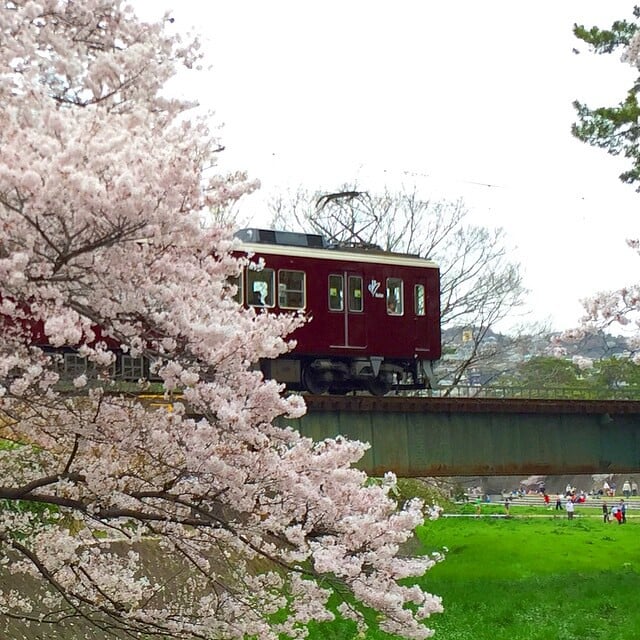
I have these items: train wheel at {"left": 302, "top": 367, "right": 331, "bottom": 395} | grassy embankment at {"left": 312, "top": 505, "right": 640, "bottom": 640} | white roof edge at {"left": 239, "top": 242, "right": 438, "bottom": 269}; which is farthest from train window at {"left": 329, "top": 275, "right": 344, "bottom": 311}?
grassy embankment at {"left": 312, "top": 505, "right": 640, "bottom": 640}

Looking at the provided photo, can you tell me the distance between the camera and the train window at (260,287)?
1669 centimetres

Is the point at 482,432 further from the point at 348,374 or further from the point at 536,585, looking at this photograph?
the point at 536,585

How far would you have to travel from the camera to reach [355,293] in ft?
60.0

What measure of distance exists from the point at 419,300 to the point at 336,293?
85.7 inches

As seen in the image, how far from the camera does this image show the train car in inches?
674

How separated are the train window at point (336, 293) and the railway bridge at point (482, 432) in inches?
76.6

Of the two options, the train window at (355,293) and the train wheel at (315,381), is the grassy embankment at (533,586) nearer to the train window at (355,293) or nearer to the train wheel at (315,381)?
the train wheel at (315,381)

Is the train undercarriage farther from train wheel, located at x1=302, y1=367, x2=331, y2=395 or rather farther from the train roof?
the train roof

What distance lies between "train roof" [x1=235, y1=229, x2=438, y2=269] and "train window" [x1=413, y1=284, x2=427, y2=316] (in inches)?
18.5

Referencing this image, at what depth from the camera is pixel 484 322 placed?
29.3 metres

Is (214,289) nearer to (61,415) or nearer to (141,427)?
(141,427)

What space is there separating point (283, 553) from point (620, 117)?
37.9 ft

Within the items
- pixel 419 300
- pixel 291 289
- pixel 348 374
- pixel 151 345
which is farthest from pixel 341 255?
pixel 151 345

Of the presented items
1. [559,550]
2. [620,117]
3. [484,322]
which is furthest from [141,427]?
[484,322]
